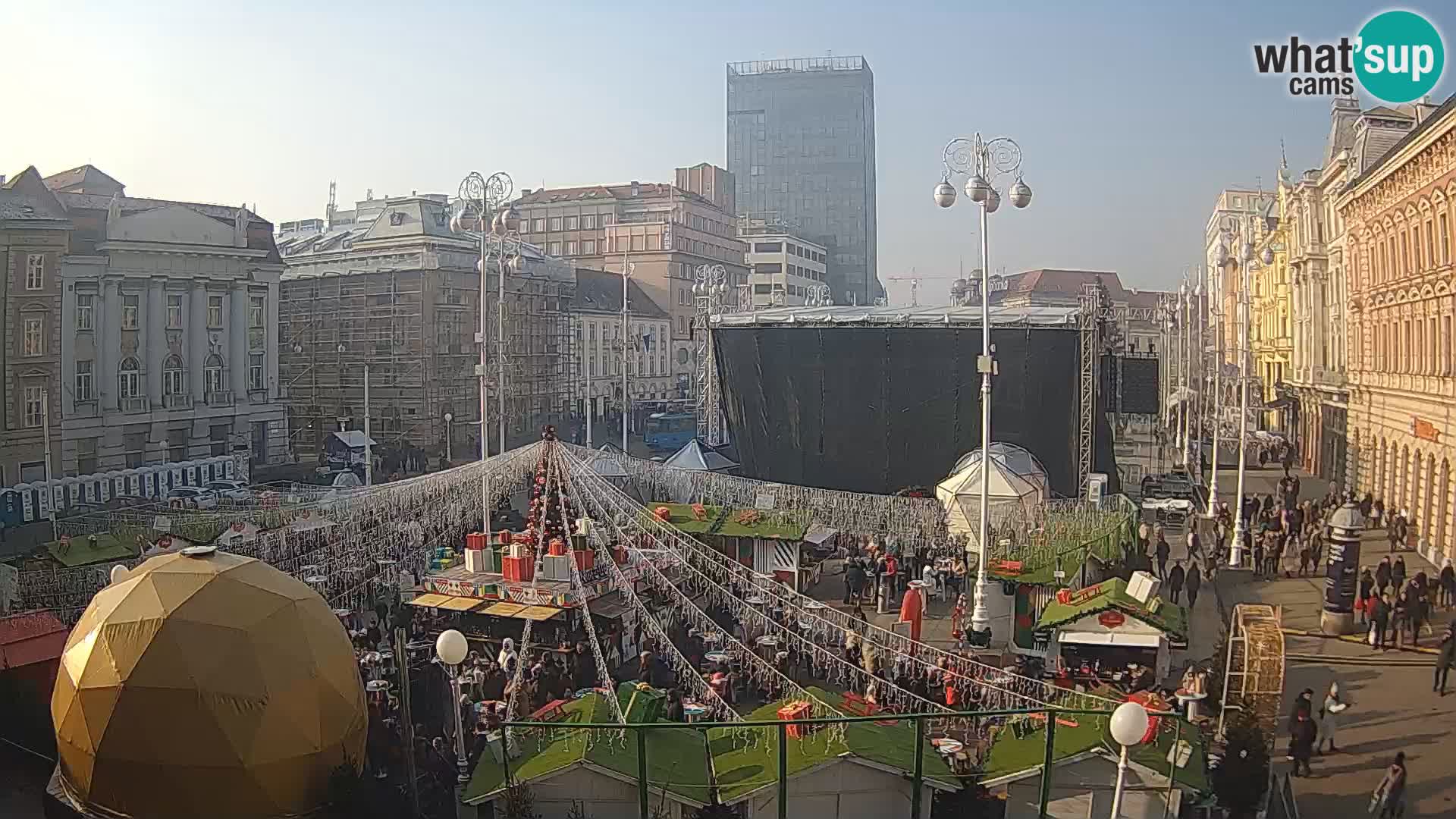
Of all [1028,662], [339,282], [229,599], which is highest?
[339,282]

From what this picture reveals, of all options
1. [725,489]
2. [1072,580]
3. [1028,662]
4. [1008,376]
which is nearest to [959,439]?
[1008,376]

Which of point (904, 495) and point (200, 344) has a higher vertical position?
point (200, 344)

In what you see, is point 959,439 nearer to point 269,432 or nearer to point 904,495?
point 904,495

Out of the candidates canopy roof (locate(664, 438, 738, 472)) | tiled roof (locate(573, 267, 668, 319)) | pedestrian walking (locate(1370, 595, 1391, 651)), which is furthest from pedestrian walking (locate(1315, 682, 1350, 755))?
tiled roof (locate(573, 267, 668, 319))

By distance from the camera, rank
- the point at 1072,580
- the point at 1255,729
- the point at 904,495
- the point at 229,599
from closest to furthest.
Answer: the point at 229,599
the point at 1255,729
the point at 1072,580
the point at 904,495

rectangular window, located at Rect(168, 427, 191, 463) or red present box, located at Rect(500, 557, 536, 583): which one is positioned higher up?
rectangular window, located at Rect(168, 427, 191, 463)

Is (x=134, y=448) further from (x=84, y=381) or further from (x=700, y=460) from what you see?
(x=700, y=460)

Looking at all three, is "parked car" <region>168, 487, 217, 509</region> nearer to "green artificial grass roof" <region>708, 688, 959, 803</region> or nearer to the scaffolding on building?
the scaffolding on building

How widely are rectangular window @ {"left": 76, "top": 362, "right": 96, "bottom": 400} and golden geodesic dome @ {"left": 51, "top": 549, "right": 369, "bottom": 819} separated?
76.9 ft

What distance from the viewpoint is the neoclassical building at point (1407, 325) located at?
20391 millimetres

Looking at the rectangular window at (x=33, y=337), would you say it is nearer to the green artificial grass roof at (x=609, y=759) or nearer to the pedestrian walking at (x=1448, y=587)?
the green artificial grass roof at (x=609, y=759)

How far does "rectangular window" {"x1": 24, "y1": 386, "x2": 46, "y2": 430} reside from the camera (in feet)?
89.0

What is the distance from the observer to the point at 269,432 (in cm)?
3681

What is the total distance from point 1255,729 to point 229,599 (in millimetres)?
8685
